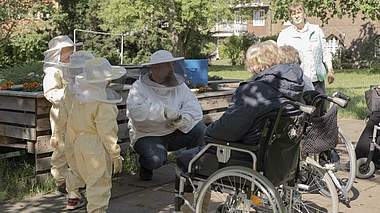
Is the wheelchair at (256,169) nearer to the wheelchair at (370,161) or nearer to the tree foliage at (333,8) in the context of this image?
the wheelchair at (370,161)

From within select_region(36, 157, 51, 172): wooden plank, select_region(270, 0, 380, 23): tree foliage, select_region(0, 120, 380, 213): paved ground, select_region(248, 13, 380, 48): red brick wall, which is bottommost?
select_region(0, 120, 380, 213): paved ground

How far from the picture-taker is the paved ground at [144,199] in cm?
549

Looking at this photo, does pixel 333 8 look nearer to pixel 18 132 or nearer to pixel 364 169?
pixel 364 169

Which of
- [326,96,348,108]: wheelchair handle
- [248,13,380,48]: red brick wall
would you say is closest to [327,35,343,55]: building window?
[248,13,380,48]: red brick wall

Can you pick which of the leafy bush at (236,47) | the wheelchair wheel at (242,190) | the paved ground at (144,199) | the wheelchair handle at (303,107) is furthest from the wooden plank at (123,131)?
the leafy bush at (236,47)

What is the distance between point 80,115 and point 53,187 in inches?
61.5

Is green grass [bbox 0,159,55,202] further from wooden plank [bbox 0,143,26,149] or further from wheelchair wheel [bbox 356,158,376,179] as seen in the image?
wheelchair wheel [bbox 356,158,376,179]

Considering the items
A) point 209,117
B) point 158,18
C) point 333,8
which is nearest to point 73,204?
point 209,117

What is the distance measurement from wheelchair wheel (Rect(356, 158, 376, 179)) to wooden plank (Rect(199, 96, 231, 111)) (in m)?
2.02

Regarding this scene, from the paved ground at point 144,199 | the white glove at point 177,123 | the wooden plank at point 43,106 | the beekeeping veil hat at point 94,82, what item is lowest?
the paved ground at point 144,199

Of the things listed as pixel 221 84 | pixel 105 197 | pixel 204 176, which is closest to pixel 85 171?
pixel 105 197

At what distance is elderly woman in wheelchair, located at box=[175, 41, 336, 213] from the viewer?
13.7ft

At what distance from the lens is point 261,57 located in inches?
177

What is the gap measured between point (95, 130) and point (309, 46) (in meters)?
3.00
